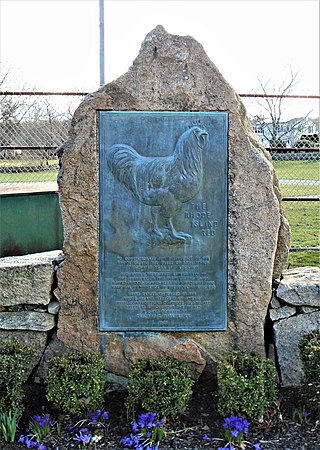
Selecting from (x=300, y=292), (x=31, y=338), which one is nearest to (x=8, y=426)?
(x=31, y=338)

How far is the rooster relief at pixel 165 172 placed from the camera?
3834mm

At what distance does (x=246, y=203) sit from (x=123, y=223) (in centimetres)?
81

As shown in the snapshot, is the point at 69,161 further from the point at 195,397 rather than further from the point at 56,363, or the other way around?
the point at 195,397

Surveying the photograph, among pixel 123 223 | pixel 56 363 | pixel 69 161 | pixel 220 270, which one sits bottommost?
pixel 56 363

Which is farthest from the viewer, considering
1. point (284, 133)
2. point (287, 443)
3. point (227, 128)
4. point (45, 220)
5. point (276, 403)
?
point (284, 133)

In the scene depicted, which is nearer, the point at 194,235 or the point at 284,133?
the point at 194,235

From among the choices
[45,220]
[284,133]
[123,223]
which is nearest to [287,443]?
[123,223]

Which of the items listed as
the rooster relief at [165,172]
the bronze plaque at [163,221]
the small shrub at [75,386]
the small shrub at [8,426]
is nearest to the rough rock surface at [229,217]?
the bronze plaque at [163,221]

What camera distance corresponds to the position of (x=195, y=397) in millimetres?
3875

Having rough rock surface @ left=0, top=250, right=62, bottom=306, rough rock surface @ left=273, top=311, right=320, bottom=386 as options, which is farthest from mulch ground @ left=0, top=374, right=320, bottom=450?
rough rock surface @ left=0, top=250, right=62, bottom=306

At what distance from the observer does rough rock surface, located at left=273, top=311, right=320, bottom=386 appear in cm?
400

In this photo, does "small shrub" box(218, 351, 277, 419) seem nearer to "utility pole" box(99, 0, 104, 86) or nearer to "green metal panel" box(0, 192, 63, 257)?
"green metal panel" box(0, 192, 63, 257)

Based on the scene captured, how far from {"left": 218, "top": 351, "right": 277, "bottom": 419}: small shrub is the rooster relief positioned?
1049 mm

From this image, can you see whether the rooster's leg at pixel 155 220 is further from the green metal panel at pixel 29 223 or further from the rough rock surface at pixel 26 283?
the green metal panel at pixel 29 223
